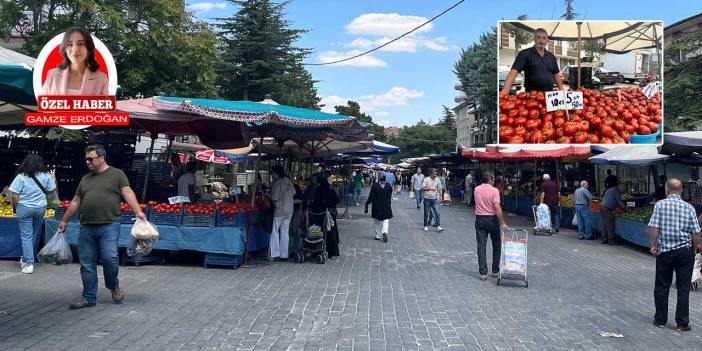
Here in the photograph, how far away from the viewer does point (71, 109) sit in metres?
4.24

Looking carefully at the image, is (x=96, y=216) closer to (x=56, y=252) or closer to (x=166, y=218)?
(x=56, y=252)

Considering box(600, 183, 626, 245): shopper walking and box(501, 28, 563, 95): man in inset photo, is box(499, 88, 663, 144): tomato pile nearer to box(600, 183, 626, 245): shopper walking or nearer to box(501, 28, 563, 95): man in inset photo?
box(501, 28, 563, 95): man in inset photo

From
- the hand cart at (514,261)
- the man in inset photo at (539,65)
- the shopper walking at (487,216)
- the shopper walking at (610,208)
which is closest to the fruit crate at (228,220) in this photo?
the shopper walking at (487,216)

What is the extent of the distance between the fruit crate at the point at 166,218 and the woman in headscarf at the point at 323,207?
8.01 feet

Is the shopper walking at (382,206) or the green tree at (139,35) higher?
the green tree at (139,35)

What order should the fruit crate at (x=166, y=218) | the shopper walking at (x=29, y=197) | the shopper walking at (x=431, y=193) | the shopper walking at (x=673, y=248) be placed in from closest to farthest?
the shopper walking at (x=673, y=248) → the shopper walking at (x=29, y=197) → the fruit crate at (x=166, y=218) → the shopper walking at (x=431, y=193)

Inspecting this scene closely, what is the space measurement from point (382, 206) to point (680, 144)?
6355mm

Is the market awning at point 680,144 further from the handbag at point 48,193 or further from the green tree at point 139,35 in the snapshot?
the green tree at point 139,35

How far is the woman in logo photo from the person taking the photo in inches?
176

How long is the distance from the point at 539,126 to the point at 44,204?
8672 millimetres

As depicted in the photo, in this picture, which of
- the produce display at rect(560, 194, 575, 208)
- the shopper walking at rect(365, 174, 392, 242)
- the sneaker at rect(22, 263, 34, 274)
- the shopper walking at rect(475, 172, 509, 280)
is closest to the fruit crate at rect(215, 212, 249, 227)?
the sneaker at rect(22, 263, 34, 274)

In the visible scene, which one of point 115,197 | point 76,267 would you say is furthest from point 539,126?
point 76,267

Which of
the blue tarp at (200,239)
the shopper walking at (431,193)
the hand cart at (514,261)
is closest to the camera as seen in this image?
the hand cart at (514,261)

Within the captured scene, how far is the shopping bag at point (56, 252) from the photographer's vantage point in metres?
6.88
